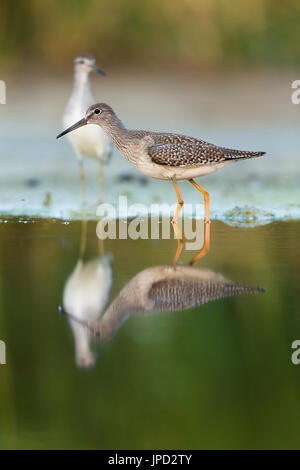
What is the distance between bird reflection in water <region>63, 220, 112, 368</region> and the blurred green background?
712 centimetres

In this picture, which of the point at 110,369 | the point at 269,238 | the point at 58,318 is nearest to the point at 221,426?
the point at 110,369

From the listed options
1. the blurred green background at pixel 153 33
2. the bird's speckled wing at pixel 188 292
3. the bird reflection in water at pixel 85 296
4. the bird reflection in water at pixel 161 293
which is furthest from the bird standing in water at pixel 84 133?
the bird's speckled wing at pixel 188 292

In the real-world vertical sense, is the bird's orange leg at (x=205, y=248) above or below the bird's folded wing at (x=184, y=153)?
below

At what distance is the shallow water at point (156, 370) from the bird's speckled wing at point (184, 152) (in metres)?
1.64

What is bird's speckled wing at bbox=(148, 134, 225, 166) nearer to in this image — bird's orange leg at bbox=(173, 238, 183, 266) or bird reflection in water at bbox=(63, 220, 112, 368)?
bird's orange leg at bbox=(173, 238, 183, 266)

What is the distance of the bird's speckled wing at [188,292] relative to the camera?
5125mm

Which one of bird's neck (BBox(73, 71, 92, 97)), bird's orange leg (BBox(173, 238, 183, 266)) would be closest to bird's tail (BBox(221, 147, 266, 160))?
bird's orange leg (BBox(173, 238, 183, 266))

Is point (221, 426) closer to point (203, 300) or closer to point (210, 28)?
point (203, 300)

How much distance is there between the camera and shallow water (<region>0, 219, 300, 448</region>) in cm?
353

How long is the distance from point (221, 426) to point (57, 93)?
431 inches

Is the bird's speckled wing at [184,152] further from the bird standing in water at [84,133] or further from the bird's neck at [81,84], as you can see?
the bird's neck at [81,84]

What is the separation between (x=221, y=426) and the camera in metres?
3.55

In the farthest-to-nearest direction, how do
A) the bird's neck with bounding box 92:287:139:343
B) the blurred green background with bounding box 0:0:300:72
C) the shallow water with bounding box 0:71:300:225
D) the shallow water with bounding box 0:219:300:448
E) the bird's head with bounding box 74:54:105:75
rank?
the blurred green background with bounding box 0:0:300:72 → the bird's head with bounding box 74:54:105:75 → the shallow water with bounding box 0:71:300:225 → the bird's neck with bounding box 92:287:139:343 → the shallow water with bounding box 0:219:300:448

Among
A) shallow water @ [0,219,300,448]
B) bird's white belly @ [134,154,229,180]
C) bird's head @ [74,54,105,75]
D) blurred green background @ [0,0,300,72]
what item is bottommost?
shallow water @ [0,219,300,448]
